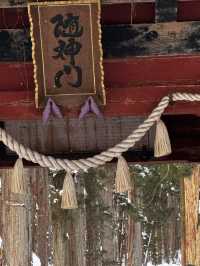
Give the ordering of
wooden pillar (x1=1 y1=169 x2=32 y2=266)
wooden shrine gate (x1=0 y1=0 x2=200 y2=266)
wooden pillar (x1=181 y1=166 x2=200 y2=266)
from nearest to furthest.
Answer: wooden shrine gate (x1=0 y1=0 x2=200 y2=266), wooden pillar (x1=181 y1=166 x2=200 y2=266), wooden pillar (x1=1 y1=169 x2=32 y2=266)

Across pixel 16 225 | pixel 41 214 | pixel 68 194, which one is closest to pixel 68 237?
Answer: pixel 41 214

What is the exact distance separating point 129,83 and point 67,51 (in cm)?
35

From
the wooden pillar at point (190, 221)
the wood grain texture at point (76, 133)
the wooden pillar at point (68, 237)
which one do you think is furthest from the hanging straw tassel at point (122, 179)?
the wooden pillar at point (68, 237)

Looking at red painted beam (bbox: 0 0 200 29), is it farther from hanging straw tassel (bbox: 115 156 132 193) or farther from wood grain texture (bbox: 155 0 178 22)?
hanging straw tassel (bbox: 115 156 132 193)

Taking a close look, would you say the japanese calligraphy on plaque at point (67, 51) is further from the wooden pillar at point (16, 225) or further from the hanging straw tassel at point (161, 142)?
the wooden pillar at point (16, 225)

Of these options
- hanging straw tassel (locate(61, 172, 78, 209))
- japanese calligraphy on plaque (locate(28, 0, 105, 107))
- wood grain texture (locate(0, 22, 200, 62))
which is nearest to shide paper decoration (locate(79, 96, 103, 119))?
japanese calligraphy on plaque (locate(28, 0, 105, 107))

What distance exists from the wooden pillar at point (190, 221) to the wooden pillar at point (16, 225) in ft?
4.43

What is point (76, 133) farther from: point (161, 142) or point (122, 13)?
point (122, 13)

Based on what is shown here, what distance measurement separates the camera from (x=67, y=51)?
7.30 feet

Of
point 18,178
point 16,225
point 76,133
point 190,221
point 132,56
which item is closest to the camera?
point 132,56

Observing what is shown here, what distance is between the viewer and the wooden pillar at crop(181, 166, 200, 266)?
439cm

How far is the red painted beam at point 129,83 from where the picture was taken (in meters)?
2.38

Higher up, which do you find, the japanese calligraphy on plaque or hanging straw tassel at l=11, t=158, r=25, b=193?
the japanese calligraphy on plaque

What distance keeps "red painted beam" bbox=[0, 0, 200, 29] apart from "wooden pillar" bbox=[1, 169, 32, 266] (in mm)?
2430
